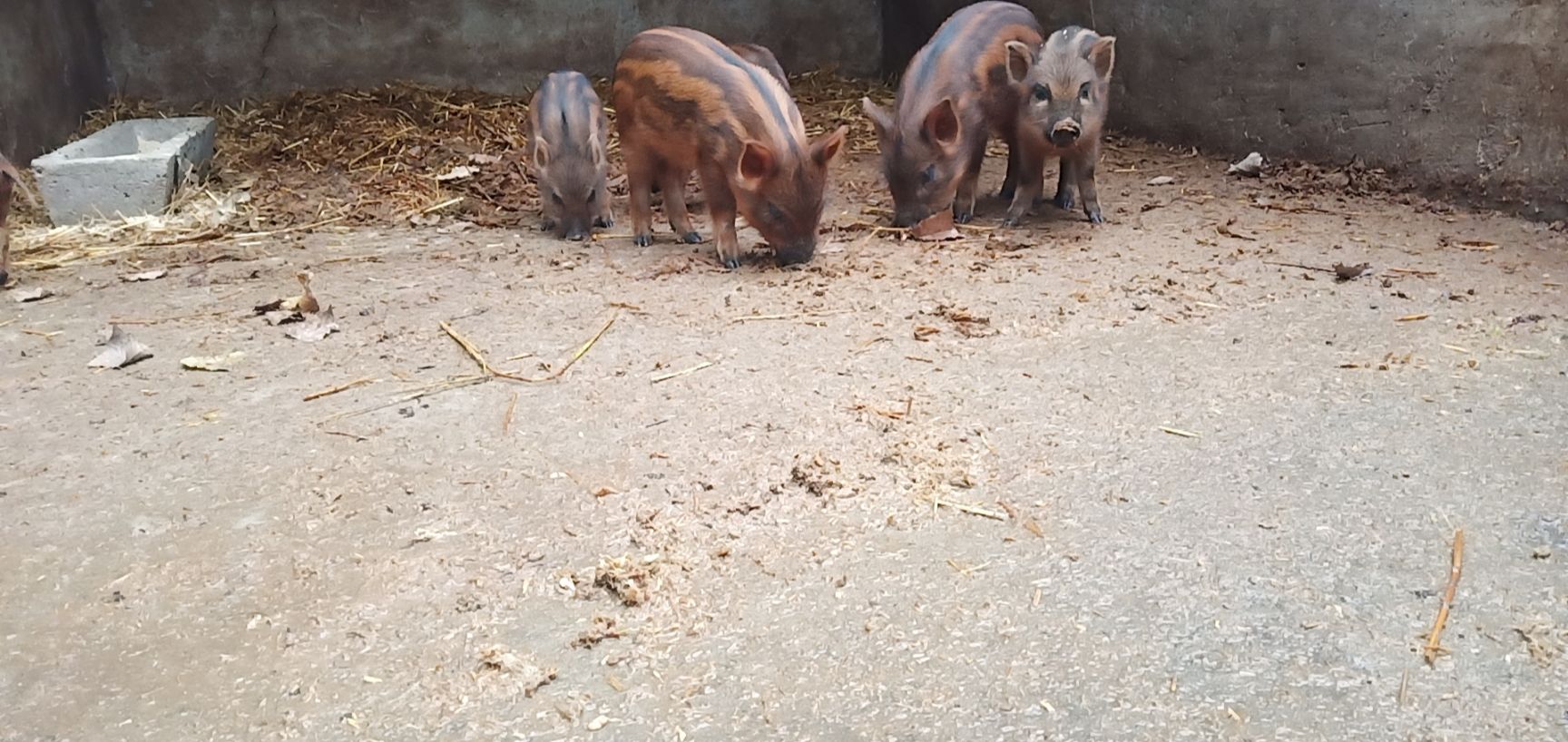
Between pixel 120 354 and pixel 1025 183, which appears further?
pixel 1025 183

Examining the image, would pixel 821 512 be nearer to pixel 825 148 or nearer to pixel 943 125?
pixel 825 148

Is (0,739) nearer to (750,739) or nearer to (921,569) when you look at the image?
(750,739)

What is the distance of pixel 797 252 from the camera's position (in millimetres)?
5438

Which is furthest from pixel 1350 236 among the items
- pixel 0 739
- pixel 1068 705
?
pixel 0 739

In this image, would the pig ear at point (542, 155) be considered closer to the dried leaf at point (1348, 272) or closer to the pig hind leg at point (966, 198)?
the pig hind leg at point (966, 198)

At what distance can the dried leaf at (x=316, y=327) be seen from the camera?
14.9 ft

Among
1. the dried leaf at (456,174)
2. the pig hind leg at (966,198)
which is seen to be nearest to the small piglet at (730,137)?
the pig hind leg at (966,198)

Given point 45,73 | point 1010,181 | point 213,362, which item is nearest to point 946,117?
point 1010,181

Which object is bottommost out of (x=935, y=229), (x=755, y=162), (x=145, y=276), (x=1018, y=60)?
(x=145, y=276)

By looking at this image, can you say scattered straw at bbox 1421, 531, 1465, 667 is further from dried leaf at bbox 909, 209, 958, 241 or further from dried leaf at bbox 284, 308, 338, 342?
dried leaf at bbox 284, 308, 338, 342

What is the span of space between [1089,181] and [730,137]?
6.24 feet

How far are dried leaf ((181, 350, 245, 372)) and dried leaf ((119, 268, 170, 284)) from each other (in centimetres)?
144

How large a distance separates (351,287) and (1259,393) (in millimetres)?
3825

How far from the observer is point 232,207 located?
22.2 feet
